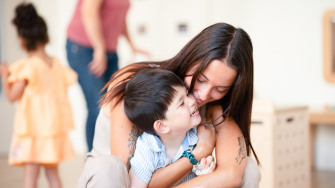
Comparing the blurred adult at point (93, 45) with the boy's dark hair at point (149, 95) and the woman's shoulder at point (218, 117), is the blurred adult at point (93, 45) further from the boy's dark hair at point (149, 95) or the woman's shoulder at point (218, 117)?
the boy's dark hair at point (149, 95)

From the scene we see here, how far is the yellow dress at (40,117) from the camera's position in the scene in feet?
7.45

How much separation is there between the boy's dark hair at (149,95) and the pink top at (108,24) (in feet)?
3.66

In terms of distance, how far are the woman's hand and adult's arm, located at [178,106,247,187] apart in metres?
0.02

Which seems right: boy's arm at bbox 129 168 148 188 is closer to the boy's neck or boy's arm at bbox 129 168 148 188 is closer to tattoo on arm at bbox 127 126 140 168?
tattoo on arm at bbox 127 126 140 168

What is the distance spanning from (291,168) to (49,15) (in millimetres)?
2649

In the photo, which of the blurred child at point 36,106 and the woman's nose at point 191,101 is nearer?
the woman's nose at point 191,101

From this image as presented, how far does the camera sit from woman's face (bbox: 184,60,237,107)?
1331 mm

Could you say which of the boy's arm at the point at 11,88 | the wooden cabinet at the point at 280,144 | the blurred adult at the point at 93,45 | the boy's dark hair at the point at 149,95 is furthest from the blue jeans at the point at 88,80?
the boy's dark hair at the point at 149,95

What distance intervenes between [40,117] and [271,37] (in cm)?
195

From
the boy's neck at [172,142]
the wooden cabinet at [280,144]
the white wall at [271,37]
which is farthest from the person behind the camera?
the white wall at [271,37]

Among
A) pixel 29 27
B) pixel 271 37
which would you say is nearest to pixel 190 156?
pixel 29 27

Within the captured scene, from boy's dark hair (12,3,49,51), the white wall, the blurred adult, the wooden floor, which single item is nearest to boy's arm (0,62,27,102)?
boy's dark hair (12,3,49,51)

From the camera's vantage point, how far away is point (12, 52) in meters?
3.80

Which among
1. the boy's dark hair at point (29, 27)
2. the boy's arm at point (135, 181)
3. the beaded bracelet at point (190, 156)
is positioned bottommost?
the boy's arm at point (135, 181)
